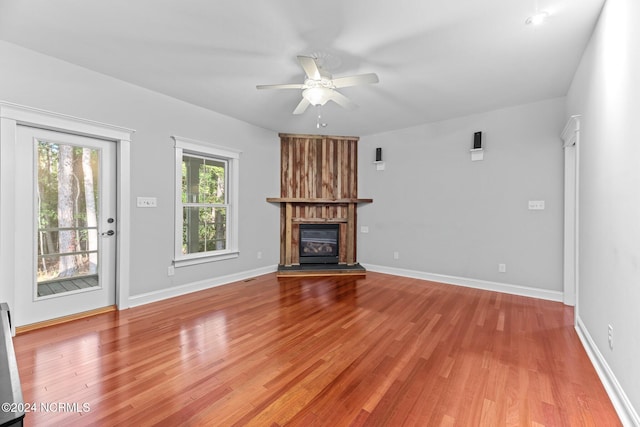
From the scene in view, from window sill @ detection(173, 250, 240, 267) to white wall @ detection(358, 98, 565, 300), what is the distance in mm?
2445

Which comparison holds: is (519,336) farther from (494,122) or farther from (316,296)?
(494,122)

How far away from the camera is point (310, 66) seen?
7.43 ft

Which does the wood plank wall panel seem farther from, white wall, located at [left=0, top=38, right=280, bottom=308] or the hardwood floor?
the hardwood floor

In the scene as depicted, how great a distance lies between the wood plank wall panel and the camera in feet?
17.2

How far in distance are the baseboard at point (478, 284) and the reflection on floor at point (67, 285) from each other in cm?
417

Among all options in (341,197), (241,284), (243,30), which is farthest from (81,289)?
(341,197)

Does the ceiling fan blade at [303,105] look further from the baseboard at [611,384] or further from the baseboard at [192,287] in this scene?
the baseboard at [611,384]

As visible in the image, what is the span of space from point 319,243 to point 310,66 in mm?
3580

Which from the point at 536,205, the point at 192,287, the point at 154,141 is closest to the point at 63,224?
the point at 154,141

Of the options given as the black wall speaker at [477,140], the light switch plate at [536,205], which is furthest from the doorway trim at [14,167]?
the light switch plate at [536,205]

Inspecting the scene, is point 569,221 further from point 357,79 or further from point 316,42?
point 316,42

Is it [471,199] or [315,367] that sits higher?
[471,199]

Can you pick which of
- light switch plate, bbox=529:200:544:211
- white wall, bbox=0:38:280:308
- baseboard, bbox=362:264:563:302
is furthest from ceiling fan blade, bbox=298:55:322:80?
baseboard, bbox=362:264:563:302

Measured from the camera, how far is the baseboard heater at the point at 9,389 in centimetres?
65
